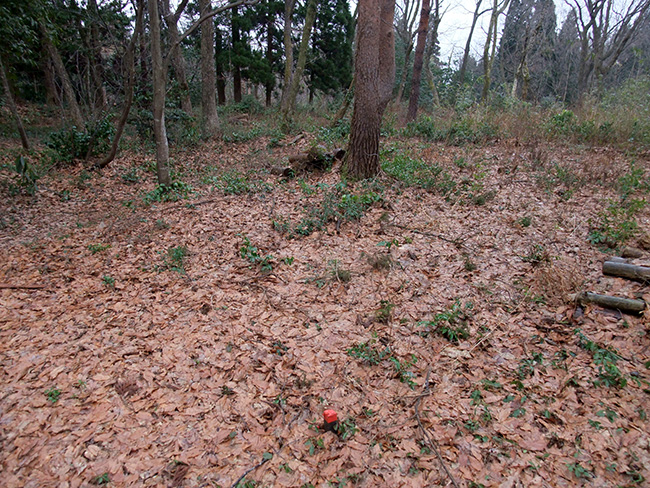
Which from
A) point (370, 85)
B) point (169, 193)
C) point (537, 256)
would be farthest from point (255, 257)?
point (370, 85)

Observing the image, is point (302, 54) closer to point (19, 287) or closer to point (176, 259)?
point (176, 259)

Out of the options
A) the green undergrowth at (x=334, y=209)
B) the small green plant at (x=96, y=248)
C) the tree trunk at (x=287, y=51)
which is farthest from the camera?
the tree trunk at (x=287, y=51)

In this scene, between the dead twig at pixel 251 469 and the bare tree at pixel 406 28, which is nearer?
the dead twig at pixel 251 469

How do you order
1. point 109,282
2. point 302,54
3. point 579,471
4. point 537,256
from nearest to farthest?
point 579,471, point 537,256, point 109,282, point 302,54

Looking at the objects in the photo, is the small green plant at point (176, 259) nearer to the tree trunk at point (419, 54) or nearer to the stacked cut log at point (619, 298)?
the stacked cut log at point (619, 298)

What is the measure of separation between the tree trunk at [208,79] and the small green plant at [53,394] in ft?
33.9

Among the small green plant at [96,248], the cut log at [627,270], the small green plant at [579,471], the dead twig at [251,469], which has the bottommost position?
the dead twig at [251,469]

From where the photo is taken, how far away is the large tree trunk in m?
6.67

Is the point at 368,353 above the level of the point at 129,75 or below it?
below

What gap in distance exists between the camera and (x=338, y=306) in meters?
4.10

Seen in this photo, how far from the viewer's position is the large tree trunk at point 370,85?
6.67 m

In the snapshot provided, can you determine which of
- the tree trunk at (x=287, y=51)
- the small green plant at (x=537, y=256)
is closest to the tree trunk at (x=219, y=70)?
A: the tree trunk at (x=287, y=51)

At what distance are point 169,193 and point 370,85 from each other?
185 inches

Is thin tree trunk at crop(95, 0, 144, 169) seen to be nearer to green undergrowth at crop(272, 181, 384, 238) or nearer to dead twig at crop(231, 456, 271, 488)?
green undergrowth at crop(272, 181, 384, 238)
